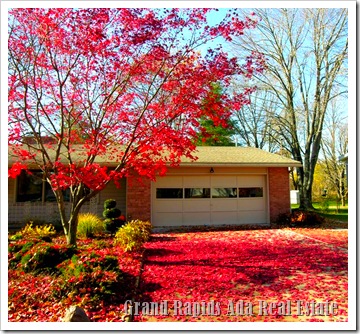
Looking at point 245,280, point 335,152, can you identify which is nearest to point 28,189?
point 245,280

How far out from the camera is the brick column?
11594 mm

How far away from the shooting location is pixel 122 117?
743 cm

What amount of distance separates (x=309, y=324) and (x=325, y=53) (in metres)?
15.5

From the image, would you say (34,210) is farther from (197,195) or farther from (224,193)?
(224,193)

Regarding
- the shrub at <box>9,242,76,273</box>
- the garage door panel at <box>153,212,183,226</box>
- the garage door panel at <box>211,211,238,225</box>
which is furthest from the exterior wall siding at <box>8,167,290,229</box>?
the shrub at <box>9,242,76,273</box>

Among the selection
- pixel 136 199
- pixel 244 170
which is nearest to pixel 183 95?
pixel 136 199

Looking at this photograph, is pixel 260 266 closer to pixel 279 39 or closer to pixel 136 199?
pixel 136 199

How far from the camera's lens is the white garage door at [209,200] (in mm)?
12195

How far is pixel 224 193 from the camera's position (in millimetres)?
12609

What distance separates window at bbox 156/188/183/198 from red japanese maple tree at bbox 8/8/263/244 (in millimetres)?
4862

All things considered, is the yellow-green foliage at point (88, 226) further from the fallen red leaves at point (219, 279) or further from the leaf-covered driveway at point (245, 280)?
the leaf-covered driveway at point (245, 280)

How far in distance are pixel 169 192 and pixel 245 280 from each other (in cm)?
707

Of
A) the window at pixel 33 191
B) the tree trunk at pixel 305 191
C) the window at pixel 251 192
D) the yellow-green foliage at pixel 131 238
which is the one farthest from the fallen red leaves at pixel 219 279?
the tree trunk at pixel 305 191

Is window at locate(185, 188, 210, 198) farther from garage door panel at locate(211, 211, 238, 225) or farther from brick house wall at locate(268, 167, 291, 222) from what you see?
brick house wall at locate(268, 167, 291, 222)
